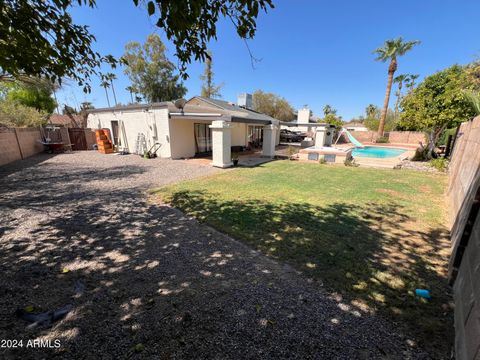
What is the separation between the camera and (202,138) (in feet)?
51.5

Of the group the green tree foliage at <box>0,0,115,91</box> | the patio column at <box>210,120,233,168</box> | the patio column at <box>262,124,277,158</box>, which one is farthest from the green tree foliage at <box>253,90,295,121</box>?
the green tree foliage at <box>0,0,115,91</box>

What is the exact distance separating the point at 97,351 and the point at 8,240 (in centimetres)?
352

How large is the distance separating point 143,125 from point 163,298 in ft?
46.9

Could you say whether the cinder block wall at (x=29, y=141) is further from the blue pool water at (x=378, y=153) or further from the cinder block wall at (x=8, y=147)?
the blue pool water at (x=378, y=153)

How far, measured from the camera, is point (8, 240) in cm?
388

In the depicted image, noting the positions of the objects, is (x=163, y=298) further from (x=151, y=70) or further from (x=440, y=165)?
(x=151, y=70)

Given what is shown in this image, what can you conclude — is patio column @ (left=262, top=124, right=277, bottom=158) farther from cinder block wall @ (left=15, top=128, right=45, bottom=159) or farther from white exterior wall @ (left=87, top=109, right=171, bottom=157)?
cinder block wall @ (left=15, top=128, right=45, bottom=159)

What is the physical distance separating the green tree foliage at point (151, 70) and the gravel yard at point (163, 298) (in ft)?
103

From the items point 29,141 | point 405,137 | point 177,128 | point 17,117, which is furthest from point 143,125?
point 405,137

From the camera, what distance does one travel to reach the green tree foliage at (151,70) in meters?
31.1

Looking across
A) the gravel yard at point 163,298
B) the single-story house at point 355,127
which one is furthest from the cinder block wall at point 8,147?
the single-story house at point 355,127

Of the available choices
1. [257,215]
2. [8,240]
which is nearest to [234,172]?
[257,215]

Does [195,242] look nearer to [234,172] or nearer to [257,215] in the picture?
[257,215]

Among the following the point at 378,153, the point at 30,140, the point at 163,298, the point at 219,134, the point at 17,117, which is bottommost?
the point at 378,153
